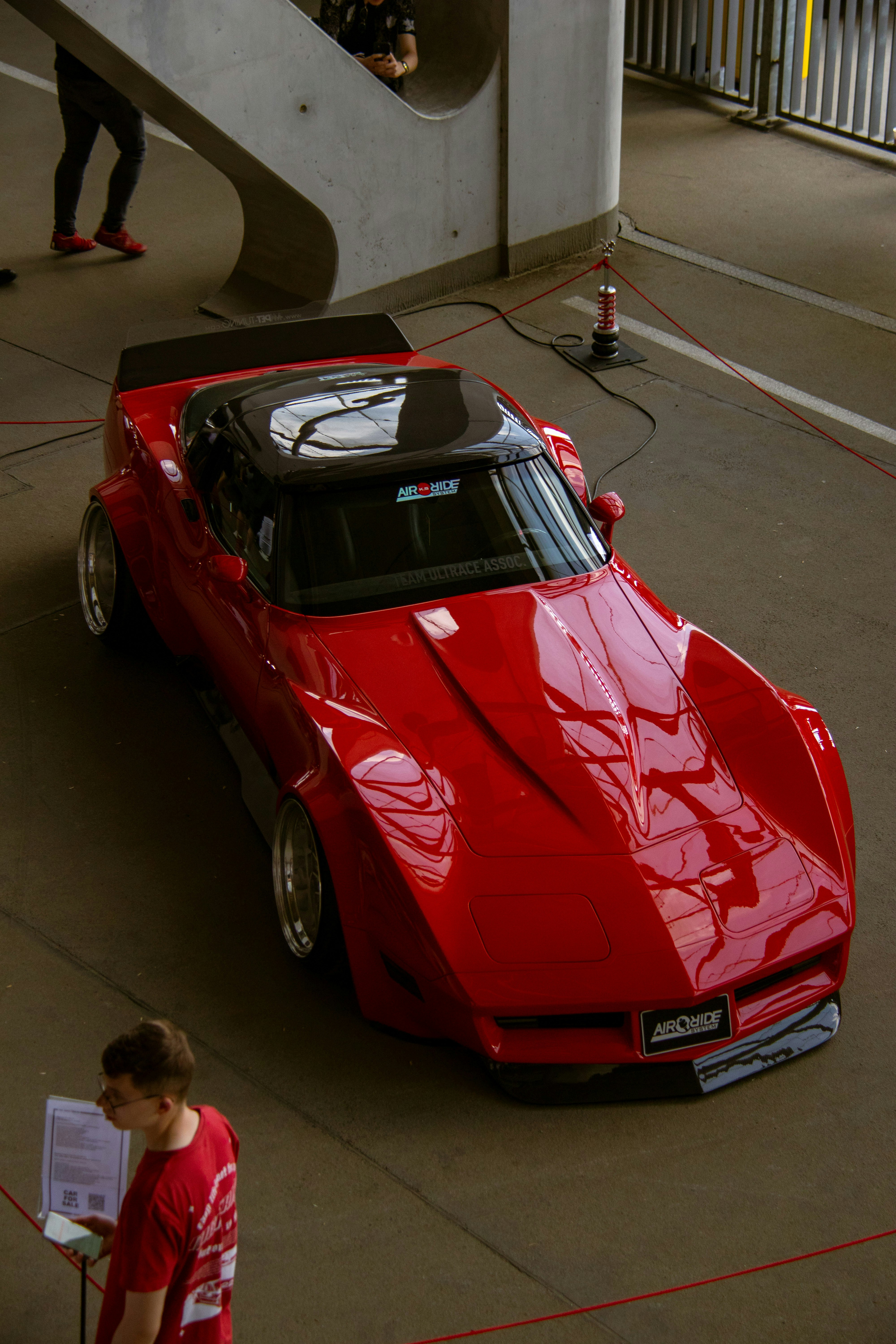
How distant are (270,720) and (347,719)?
435mm

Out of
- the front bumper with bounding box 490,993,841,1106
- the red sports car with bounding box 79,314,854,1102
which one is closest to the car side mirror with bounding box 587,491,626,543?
the red sports car with bounding box 79,314,854,1102

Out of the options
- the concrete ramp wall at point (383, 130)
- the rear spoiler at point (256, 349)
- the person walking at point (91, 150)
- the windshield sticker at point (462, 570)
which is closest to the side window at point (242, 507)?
the windshield sticker at point (462, 570)

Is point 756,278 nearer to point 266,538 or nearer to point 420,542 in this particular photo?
point 420,542

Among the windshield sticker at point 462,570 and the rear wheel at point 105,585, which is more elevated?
the windshield sticker at point 462,570

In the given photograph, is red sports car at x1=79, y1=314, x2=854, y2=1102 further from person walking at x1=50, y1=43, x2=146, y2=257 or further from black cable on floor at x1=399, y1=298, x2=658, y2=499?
person walking at x1=50, y1=43, x2=146, y2=257

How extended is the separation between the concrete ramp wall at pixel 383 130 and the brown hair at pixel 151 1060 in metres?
7.18

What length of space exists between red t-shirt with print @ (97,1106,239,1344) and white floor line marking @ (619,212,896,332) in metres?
8.53

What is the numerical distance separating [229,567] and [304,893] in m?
1.29

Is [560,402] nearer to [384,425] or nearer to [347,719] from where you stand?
[384,425]

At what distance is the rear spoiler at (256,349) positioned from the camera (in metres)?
6.70

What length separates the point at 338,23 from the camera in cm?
955

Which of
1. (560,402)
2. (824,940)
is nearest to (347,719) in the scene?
(824,940)

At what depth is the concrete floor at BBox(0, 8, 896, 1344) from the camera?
143 inches

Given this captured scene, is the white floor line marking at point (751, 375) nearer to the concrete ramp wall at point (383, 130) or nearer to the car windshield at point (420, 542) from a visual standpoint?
the concrete ramp wall at point (383, 130)
